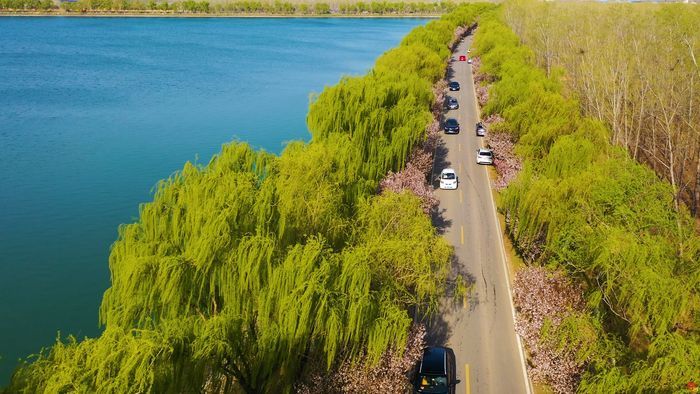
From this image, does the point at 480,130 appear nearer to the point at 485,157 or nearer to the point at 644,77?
the point at 485,157

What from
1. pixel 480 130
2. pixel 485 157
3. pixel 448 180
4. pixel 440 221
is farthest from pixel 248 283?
pixel 480 130

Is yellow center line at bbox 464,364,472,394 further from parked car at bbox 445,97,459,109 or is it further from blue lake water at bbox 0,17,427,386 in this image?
parked car at bbox 445,97,459,109

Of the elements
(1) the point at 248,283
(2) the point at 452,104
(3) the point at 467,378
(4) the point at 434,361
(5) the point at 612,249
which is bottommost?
(3) the point at 467,378

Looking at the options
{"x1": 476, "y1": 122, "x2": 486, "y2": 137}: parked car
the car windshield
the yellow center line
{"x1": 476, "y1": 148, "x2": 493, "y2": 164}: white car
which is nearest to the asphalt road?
the yellow center line

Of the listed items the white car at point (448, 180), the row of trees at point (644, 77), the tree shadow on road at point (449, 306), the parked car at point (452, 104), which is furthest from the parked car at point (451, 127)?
the tree shadow on road at point (449, 306)

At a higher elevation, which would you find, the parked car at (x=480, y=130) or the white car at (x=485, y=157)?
the parked car at (x=480, y=130)

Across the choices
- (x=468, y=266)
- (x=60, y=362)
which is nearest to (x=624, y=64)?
(x=468, y=266)

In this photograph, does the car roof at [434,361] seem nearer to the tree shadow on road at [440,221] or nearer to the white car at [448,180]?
the tree shadow on road at [440,221]
